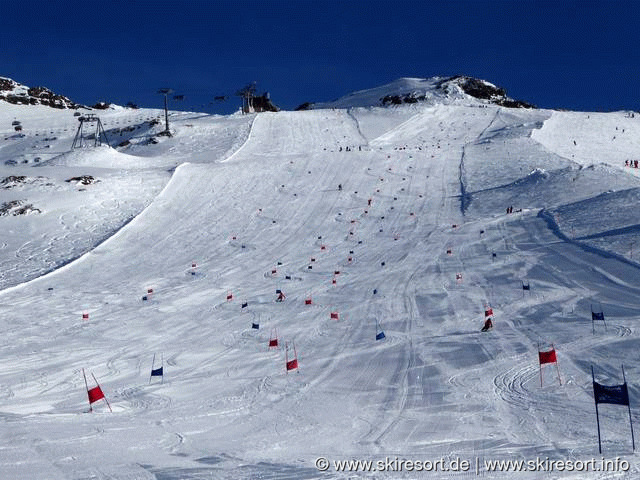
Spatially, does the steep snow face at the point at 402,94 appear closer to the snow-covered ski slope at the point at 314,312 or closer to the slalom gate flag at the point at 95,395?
the snow-covered ski slope at the point at 314,312

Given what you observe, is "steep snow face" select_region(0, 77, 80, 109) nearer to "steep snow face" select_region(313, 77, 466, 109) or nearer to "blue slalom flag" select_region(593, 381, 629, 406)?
"steep snow face" select_region(313, 77, 466, 109)

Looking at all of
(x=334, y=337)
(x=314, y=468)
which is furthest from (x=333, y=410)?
(x=334, y=337)

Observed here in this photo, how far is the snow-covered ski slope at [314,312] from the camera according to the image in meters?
10.1

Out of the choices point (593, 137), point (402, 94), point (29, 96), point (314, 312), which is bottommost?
point (314, 312)

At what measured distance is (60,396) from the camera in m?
13.8

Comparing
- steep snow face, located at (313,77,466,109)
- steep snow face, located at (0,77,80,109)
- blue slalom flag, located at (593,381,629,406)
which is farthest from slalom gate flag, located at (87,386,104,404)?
steep snow face, located at (0,77,80,109)

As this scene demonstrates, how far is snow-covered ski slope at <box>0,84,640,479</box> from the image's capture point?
10102 mm

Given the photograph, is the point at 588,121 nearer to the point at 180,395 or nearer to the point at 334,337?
the point at 334,337

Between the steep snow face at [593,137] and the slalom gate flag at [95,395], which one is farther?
the steep snow face at [593,137]

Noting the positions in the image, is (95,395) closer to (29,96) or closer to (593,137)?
(593,137)

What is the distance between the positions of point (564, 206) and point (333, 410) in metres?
21.5

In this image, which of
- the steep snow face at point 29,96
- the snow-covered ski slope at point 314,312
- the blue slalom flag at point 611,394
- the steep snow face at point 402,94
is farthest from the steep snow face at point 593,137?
the steep snow face at point 29,96

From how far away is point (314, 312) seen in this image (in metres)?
20.0

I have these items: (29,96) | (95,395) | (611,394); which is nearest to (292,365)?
(95,395)
